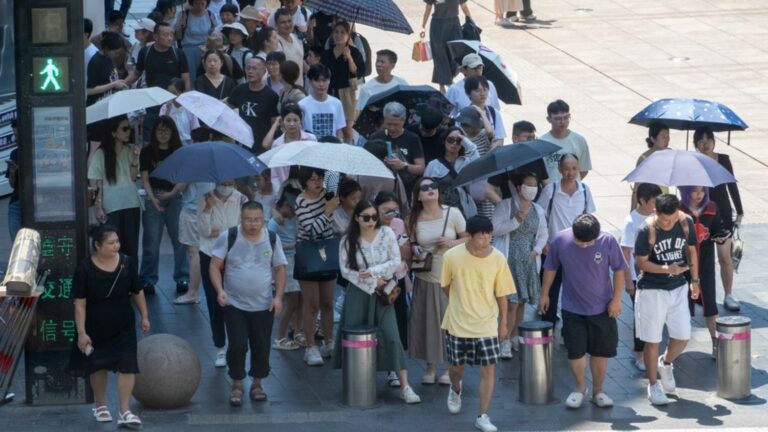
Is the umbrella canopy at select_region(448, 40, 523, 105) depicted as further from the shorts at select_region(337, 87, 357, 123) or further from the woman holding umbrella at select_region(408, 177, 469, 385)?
the woman holding umbrella at select_region(408, 177, 469, 385)

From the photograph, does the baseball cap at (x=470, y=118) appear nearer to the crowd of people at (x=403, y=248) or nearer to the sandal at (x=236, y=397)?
the crowd of people at (x=403, y=248)

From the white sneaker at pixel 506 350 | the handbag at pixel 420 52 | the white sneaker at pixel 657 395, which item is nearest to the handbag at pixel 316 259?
the white sneaker at pixel 506 350

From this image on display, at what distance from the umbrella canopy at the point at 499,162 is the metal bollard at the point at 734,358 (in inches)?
81.5

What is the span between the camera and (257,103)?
1596 centimetres

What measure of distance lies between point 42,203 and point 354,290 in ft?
8.34

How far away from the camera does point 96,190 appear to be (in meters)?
14.2

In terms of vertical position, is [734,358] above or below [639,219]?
below

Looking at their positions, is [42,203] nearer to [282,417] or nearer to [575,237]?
[282,417]

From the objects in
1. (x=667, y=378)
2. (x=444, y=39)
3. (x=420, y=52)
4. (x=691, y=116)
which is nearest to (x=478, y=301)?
(x=667, y=378)

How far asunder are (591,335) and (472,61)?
15.9 ft

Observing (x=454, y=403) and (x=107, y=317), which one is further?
(x=454, y=403)

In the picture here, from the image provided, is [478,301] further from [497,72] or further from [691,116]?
[497,72]

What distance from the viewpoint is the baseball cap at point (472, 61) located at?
53.4 feet

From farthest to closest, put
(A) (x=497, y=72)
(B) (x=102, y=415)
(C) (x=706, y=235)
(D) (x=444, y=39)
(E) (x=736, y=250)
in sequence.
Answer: (D) (x=444, y=39), (A) (x=497, y=72), (E) (x=736, y=250), (C) (x=706, y=235), (B) (x=102, y=415)
